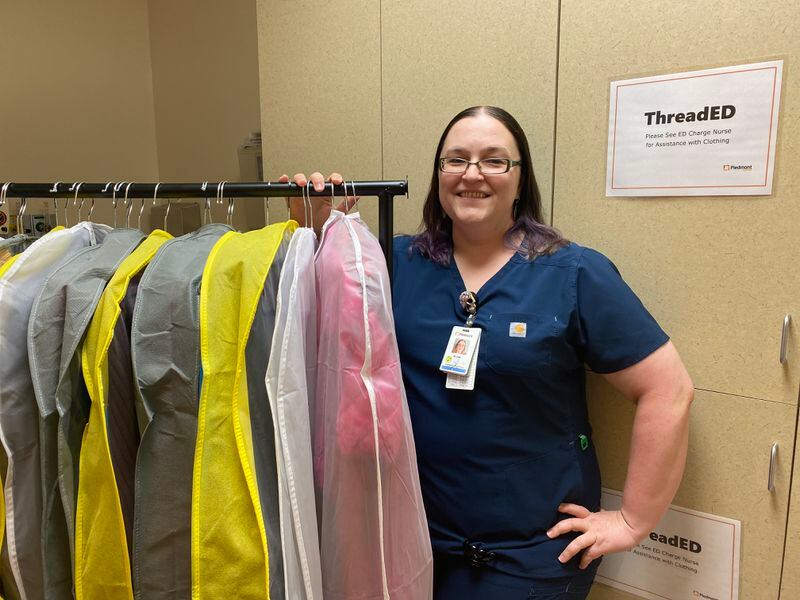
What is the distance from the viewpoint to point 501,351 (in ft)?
3.72

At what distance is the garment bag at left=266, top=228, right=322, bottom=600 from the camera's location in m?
0.86

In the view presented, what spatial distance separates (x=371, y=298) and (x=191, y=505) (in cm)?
41

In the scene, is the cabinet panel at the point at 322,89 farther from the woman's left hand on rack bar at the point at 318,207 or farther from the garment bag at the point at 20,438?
the garment bag at the point at 20,438

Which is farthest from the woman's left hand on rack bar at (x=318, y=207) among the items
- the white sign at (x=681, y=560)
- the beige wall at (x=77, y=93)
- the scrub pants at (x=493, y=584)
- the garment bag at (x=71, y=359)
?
the beige wall at (x=77, y=93)

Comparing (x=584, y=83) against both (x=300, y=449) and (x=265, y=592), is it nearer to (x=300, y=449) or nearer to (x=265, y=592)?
(x=300, y=449)

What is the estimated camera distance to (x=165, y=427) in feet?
2.76

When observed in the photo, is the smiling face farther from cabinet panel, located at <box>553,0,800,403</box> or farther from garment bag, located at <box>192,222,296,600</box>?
garment bag, located at <box>192,222,296,600</box>

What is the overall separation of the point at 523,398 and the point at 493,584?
38cm

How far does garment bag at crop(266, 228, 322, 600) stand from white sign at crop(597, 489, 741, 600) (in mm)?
770

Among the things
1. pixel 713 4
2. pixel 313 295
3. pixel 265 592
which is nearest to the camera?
pixel 265 592

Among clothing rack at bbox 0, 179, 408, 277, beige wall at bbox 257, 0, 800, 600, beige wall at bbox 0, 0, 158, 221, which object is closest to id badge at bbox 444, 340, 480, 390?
clothing rack at bbox 0, 179, 408, 277

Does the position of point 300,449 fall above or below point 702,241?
below

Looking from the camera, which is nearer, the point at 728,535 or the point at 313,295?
the point at 313,295

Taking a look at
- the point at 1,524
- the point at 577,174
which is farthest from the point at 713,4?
the point at 1,524
